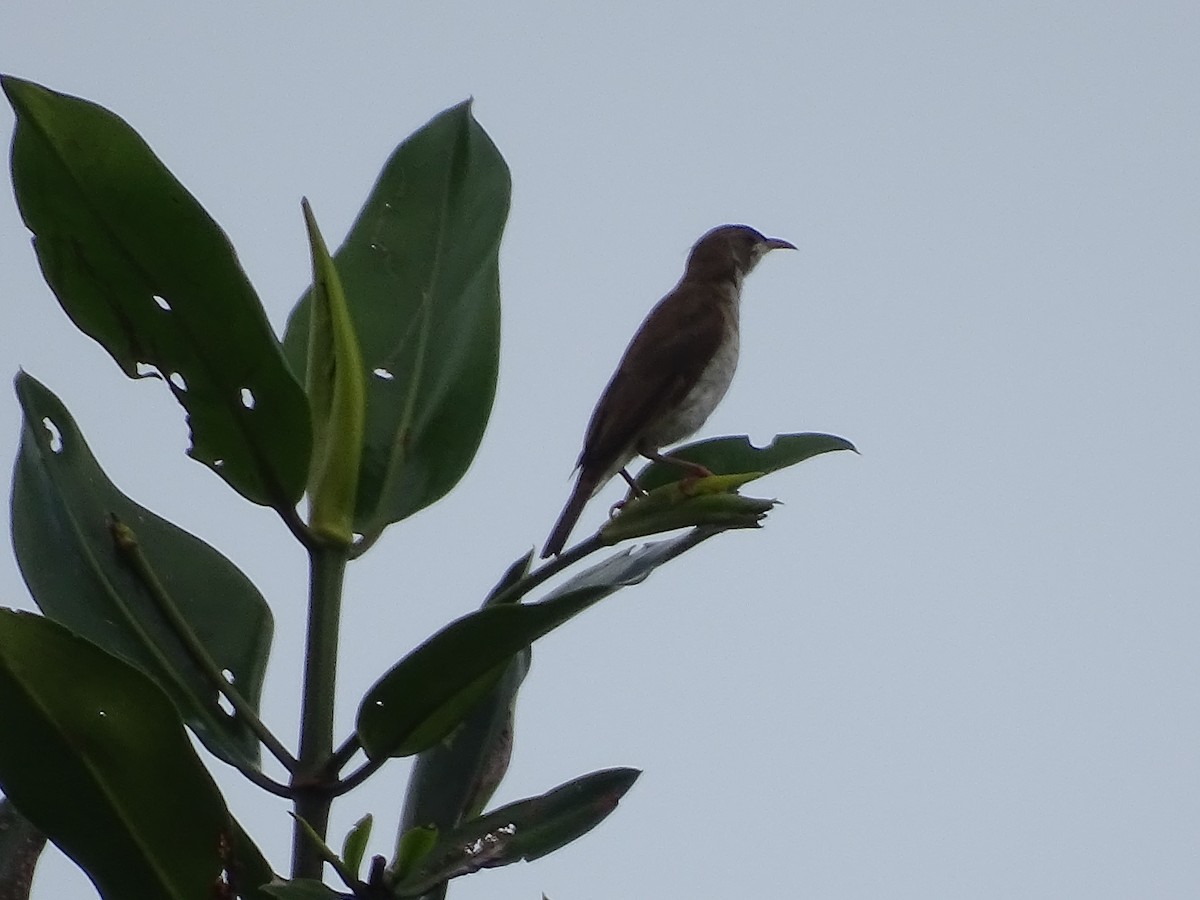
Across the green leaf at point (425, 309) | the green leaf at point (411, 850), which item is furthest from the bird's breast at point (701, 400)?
the green leaf at point (411, 850)

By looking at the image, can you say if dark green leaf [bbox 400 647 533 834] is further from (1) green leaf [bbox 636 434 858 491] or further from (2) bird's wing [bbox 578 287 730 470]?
(2) bird's wing [bbox 578 287 730 470]

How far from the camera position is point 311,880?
1.53 m

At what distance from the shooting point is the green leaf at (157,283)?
1750mm

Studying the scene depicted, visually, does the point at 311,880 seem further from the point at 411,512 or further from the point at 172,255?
the point at 172,255

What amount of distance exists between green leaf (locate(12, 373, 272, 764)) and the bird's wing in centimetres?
237

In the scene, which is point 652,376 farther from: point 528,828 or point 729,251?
point 528,828

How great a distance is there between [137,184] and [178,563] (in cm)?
51

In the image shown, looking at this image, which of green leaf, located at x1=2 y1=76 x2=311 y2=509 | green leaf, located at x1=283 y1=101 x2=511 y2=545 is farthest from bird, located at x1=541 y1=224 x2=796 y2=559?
green leaf, located at x1=2 y1=76 x2=311 y2=509

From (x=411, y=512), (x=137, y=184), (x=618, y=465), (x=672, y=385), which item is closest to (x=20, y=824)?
(x=411, y=512)

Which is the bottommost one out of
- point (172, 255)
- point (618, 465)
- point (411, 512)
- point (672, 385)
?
point (411, 512)

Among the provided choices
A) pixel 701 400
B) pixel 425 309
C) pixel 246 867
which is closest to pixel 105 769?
pixel 246 867

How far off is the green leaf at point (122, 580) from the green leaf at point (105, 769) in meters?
0.14

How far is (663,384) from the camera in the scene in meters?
4.91

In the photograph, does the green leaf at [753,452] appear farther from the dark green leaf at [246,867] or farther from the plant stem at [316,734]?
the dark green leaf at [246,867]
